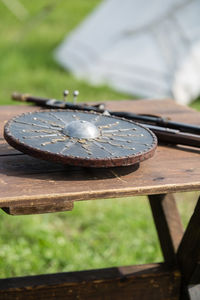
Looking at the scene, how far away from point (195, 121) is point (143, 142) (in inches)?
25.1

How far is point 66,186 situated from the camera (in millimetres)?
1683

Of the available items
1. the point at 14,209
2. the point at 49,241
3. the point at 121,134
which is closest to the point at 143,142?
the point at 121,134

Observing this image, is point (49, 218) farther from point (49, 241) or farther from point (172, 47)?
point (172, 47)

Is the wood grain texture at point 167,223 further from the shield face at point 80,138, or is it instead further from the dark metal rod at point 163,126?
the shield face at point 80,138

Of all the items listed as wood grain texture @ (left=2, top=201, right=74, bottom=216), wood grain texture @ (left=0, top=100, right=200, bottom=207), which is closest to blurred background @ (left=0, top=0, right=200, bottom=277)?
wood grain texture @ (left=0, top=100, right=200, bottom=207)

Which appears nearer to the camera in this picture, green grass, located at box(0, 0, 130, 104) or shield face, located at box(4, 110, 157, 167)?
shield face, located at box(4, 110, 157, 167)

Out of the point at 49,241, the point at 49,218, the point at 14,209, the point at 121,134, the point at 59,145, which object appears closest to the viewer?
the point at 14,209

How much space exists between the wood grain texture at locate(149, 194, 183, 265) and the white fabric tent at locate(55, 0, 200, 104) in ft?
13.9

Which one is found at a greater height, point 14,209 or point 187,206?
point 14,209

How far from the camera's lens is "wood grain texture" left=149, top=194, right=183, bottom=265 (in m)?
2.68

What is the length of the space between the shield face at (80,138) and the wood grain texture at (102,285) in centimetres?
72

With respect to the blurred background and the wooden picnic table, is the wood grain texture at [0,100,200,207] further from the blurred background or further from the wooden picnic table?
the blurred background

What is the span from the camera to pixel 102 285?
94.8 inches

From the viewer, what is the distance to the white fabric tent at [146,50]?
7.02m
